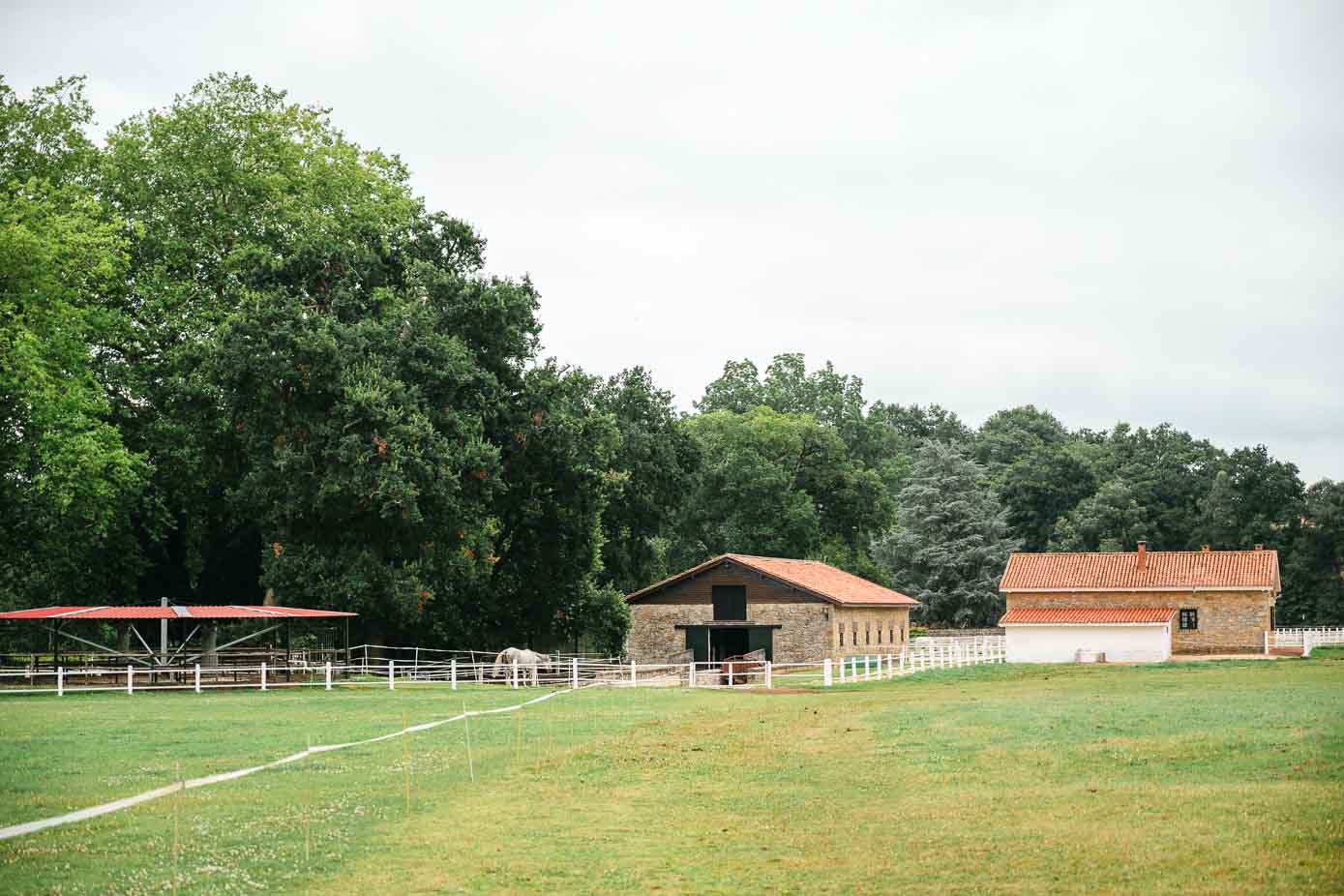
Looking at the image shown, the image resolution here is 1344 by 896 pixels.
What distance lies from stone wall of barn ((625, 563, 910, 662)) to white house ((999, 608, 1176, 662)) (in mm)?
6323

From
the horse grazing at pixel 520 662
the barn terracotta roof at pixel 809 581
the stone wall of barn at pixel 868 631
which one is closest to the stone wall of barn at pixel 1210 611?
the stone wall of barn at pixel 868 631

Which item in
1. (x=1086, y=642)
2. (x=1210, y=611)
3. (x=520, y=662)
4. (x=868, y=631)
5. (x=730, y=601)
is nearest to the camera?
(x=520, y=662)

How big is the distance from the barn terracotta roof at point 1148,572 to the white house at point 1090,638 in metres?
2.48

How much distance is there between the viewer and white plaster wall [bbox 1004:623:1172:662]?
185 feet

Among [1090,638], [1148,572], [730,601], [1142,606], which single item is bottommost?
[1090,638]

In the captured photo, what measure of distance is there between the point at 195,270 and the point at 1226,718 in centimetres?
3891

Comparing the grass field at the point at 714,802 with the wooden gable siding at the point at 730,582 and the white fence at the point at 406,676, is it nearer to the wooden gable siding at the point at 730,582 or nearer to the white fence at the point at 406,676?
the white fence at the point at 406,676

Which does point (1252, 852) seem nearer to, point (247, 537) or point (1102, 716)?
point (1102, 716)

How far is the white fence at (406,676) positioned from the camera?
135 ft

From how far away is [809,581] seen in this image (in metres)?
59.0

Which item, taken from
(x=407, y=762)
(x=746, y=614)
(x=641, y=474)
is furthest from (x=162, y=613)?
(x=641, y=474)

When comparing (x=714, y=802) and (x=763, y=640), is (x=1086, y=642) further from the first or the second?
(x=714, y=802)

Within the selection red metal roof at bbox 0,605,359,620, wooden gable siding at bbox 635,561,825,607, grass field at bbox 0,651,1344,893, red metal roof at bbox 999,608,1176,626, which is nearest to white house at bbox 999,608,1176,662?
red metal roof at bbox 999,608,1176,626

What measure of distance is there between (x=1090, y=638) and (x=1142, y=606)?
12.9 feet
